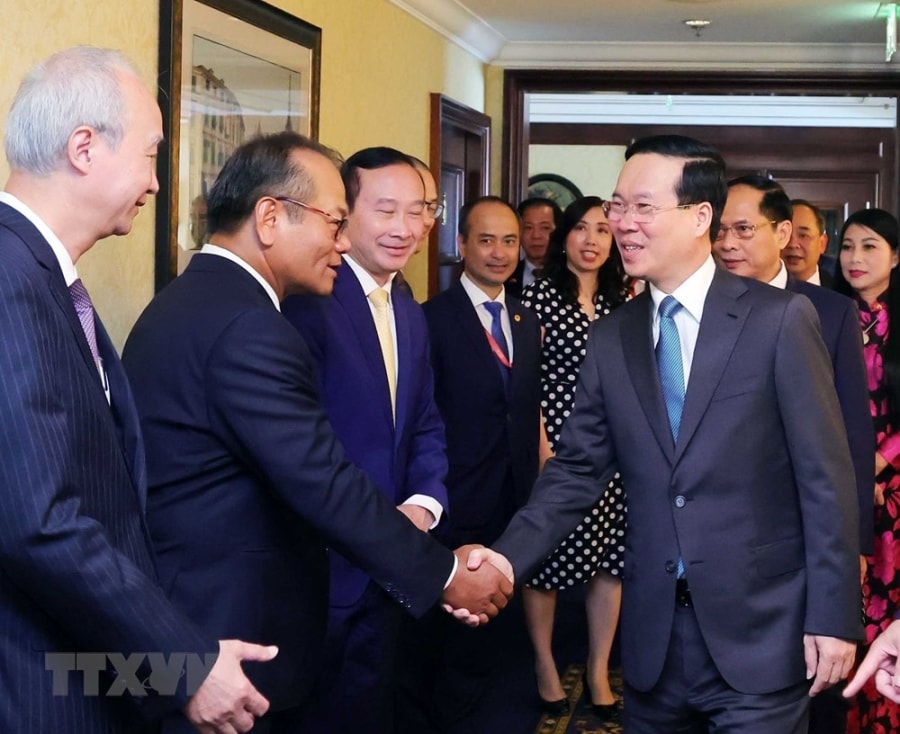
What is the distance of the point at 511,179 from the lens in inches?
291

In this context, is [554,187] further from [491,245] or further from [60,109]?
[60,109]

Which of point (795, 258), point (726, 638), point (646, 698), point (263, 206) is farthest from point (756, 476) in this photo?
point (795, 258)

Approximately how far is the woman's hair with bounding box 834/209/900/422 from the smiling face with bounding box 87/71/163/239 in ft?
8.78

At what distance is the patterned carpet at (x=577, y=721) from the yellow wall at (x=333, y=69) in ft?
6.65

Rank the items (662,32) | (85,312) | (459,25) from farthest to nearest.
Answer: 1. (662,32)
2. (459,25)
3. (85,312)

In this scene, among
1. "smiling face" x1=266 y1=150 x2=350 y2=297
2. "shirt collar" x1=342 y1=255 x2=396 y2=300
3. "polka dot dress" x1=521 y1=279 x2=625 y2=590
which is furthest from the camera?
"polka dot dress" x1=521 y1=279 x2=625 y2=590

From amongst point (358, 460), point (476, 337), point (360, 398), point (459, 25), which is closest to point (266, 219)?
point (360, 398)

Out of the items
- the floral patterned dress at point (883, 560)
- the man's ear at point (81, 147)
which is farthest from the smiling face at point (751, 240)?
the man's ear at point (81, 147)

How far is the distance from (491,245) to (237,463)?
96.9 inches

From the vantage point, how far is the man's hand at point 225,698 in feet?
5.51

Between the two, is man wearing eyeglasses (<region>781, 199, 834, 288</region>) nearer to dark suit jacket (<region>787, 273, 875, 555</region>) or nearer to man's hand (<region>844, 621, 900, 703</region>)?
dark suit jacket (<region>787, 273, 875, 555</region>)

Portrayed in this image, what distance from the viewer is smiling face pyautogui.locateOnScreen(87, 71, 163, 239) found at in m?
1.71

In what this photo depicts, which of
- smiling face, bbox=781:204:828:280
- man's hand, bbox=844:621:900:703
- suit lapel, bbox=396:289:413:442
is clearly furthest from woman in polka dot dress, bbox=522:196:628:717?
man's hand, bbox=844:621:900:703

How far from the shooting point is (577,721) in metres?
4.12
